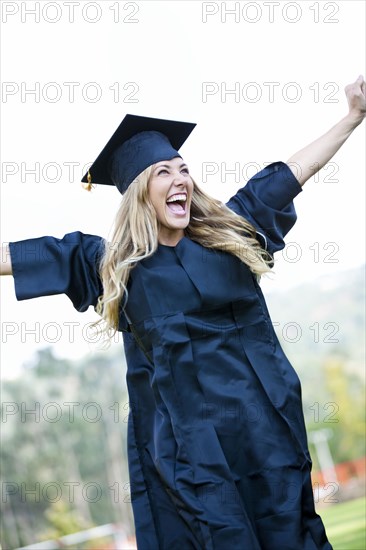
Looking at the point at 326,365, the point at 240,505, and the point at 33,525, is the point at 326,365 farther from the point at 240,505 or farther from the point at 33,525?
the point at 240,505

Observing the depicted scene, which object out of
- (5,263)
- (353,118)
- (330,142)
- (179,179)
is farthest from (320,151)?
(5,263)

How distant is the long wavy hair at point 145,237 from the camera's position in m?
3.17

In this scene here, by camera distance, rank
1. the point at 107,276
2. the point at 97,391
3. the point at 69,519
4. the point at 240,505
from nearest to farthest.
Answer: the point at 240,505 → the point at 107,276 → the point at 69,519 → the point at 97,391

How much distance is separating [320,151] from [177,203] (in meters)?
0.53

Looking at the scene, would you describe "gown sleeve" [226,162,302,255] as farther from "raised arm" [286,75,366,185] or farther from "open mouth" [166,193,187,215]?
"open mouth" [166,193,187,215]

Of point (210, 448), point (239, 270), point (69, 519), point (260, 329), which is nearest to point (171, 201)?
point (239, 270)

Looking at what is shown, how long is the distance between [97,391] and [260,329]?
35.7 metres

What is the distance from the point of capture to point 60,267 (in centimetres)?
326

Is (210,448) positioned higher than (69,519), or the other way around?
(210,448)

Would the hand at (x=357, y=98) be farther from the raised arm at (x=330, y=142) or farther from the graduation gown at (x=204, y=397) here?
the graduation gown at (x=204, y=397)

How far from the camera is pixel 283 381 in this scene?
3.19 metres

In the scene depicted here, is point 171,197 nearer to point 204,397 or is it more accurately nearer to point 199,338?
point 199,338

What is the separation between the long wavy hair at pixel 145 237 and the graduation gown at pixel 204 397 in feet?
0.15

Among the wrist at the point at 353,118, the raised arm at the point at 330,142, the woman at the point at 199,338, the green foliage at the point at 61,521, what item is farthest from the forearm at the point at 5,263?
the green foliage at the point at 61,521
